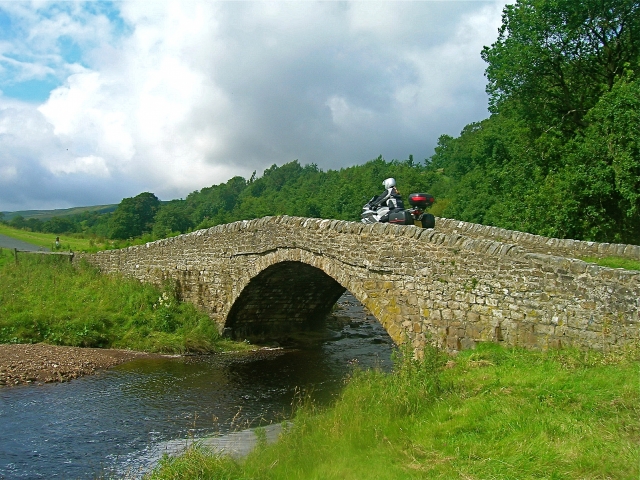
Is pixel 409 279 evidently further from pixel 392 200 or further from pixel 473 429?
pixel 473 429

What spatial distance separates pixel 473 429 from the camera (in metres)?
5.09

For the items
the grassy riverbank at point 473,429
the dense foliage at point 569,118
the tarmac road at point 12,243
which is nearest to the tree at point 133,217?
the tarmac road at point 12,243

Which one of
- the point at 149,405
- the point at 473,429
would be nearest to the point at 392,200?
the point at 149,405

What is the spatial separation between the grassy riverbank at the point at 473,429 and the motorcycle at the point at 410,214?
15.5ft

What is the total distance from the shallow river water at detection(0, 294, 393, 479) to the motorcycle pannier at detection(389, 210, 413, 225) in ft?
9.95

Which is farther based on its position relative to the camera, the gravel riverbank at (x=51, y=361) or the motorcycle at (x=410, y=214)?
the motorcycle at (x=410, y=214)

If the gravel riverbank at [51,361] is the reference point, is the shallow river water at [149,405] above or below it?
below

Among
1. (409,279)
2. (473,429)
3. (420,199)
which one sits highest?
(420,199)

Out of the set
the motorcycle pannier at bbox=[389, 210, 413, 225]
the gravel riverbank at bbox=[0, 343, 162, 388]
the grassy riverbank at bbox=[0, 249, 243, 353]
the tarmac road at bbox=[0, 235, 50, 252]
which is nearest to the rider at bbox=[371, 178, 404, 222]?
the motorcycle pannier at bbox=[389, 210, 413, 225]

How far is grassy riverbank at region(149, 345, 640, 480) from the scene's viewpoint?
13.9 ft

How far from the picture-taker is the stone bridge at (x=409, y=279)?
22.4ft

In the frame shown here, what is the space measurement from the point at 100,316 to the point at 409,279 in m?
9.57

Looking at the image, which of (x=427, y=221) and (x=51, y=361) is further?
(x=427, y=221)

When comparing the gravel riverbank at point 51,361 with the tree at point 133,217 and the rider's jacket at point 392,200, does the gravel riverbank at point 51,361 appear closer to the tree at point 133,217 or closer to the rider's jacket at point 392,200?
the rider's jacket at point 392,200
